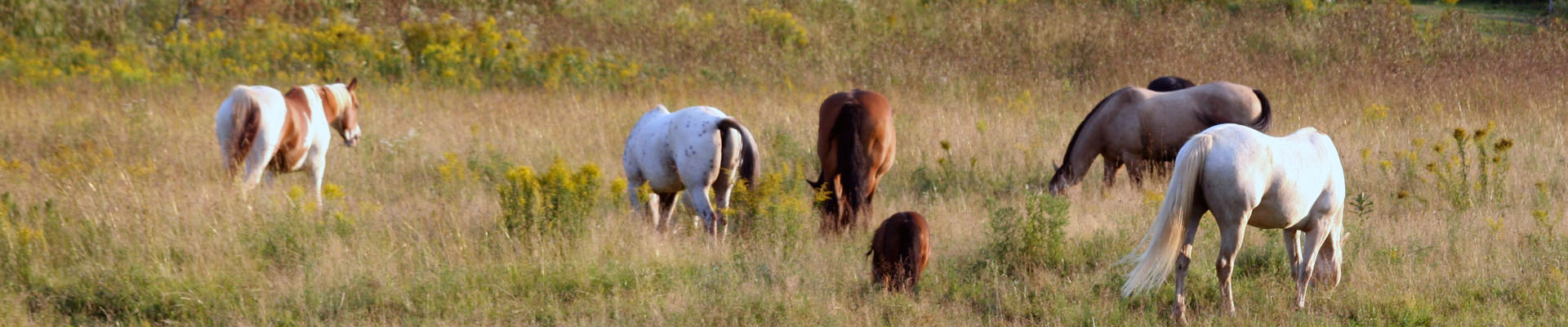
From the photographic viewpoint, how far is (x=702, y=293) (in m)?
5.15

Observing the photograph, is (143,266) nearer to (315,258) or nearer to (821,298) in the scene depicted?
(315,258)

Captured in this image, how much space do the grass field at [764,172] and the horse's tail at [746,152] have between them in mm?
221

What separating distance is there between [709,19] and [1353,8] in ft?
30.8

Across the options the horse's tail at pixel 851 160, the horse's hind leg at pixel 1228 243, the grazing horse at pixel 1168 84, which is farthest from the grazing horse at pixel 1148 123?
the horse's hind leg at pixel 1228 243

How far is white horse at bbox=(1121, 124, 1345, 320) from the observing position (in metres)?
4.46

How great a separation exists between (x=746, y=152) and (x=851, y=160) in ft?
2.36

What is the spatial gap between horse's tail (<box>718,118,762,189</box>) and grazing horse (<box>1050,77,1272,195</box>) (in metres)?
2.52

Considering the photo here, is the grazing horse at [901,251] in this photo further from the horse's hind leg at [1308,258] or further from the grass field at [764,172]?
the horse's hind leg at [1308,258]

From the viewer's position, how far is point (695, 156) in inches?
242

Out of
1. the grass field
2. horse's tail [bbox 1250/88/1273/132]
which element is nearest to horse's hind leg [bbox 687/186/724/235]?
the grass field

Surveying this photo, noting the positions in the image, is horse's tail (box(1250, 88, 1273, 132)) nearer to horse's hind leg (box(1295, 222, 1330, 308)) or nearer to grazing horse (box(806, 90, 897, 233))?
grazing horse (box(806, 90, 897, 233))

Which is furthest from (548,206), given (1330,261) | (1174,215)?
(1330,261)

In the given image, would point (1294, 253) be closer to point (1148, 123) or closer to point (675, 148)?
point (1148, 123)

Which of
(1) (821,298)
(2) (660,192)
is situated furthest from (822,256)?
(2) (660,192)
